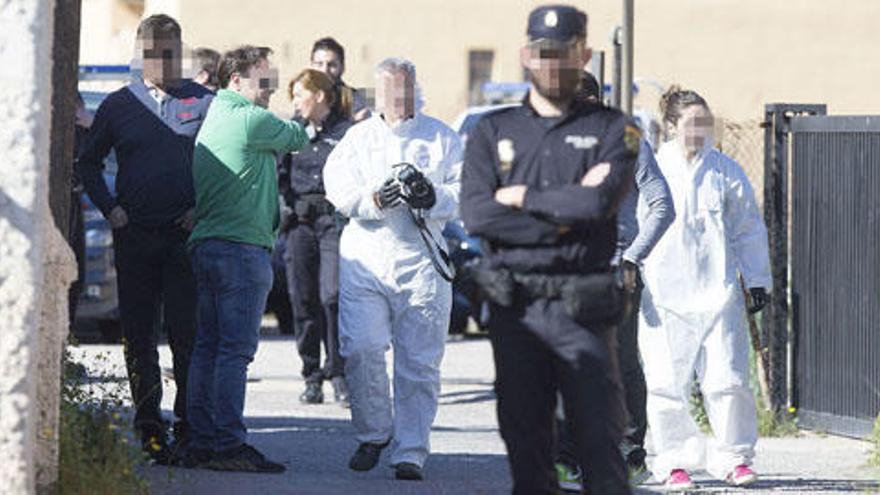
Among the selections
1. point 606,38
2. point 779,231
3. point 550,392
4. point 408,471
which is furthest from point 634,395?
point 606,38

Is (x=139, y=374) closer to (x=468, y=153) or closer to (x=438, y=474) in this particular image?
(x=438, y=474)

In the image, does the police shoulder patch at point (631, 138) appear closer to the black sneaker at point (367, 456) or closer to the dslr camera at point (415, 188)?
the dslr camera at point (415, 188)

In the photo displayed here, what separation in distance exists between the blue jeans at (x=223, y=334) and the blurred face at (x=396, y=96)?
97 cm

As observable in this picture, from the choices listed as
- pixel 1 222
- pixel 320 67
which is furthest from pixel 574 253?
pixel 320 67

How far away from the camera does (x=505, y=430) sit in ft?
23.5

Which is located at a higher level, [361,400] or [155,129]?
[155,129]

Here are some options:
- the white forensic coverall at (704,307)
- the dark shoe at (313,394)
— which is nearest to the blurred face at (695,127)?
the white forensic coverall at (704,307)

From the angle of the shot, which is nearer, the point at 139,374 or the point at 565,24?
the point at 565,24

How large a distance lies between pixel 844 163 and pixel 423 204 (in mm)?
3279

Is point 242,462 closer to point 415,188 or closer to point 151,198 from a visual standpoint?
point 151,198

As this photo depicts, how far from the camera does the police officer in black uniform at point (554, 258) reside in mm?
7039

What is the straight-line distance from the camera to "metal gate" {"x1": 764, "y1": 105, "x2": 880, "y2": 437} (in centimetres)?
1204

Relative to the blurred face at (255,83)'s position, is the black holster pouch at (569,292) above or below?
below

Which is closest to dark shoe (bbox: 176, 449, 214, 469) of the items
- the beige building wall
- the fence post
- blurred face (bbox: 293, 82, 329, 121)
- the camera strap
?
the camera strap
